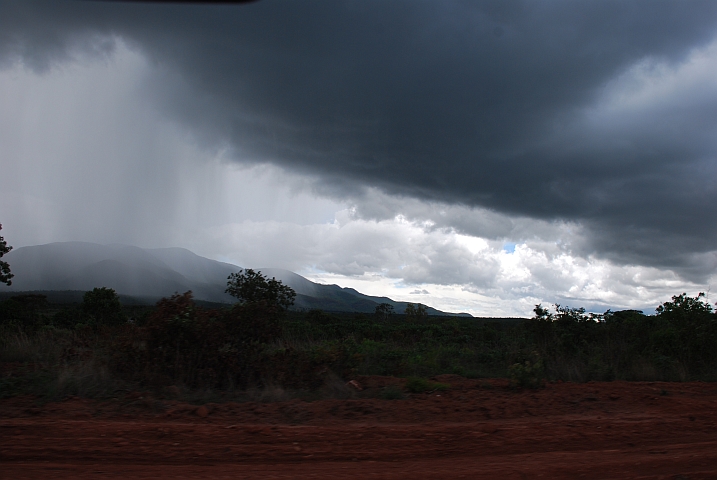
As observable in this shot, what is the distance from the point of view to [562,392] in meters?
10.3

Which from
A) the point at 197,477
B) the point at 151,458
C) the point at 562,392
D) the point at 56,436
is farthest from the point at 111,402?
the point at 562,392

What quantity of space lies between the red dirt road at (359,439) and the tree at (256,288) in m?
14.2

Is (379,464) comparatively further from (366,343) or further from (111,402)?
(366,343)

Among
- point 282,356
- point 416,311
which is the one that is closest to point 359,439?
point 282,356

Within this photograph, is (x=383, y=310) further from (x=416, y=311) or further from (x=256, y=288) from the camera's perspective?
(x=256, y=288)

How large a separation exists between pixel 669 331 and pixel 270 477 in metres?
16.0

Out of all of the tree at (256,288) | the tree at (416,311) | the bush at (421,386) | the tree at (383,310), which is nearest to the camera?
the bush at (421,386)

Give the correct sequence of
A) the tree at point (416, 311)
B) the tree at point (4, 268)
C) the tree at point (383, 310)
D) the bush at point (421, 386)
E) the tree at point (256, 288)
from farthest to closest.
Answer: the tree at point (383, 310) < the tree at point (416, 311) < the tree at point (4, 268) < the tree at point (256, 288) < the bush at point (421, 386)

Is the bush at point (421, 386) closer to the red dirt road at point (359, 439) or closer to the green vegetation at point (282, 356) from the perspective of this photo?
the green vegetation at point (282, 356)

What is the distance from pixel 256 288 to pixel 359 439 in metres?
16.5

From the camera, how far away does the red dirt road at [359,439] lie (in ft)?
19.0

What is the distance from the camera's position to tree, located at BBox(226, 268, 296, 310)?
73.7 feet

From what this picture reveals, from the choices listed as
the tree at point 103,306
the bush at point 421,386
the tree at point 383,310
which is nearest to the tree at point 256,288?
the bush at point 421,386

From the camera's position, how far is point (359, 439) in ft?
22.4
